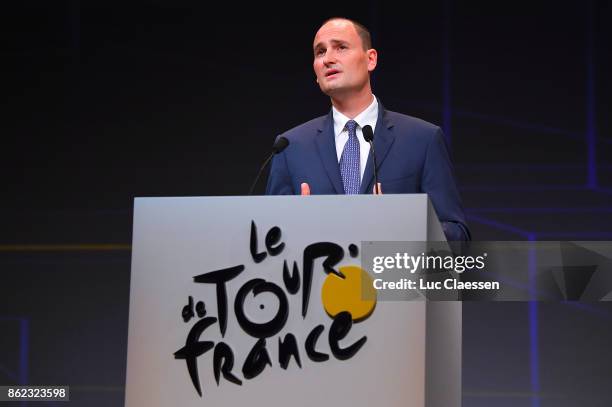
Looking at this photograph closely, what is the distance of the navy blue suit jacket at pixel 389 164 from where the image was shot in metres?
2.58

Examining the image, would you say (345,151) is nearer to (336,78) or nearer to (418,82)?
(336,78)

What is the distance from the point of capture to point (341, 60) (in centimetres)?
271

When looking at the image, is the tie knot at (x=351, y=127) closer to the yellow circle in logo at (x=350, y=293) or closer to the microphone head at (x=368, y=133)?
the microphone head at (x=368, y=133)

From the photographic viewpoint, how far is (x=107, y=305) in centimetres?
394

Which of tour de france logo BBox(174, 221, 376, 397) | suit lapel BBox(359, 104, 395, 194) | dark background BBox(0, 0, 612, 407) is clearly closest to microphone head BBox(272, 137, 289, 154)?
suit lapel BBox(359, 104, 395, 194)

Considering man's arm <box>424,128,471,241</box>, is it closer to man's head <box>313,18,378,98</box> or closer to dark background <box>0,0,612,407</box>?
man's head <box>313,18,378,98</box>

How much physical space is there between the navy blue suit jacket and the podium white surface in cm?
65

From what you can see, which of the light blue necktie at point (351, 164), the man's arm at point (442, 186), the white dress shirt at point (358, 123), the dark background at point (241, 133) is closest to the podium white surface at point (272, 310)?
the man's arm at point (442, 186)

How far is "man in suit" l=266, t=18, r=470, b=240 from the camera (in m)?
2.60

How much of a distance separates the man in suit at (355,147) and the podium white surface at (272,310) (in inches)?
25.8

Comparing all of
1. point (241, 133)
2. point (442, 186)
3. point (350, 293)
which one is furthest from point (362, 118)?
point (241, 133)

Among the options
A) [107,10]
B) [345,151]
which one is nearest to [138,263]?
[345,151]

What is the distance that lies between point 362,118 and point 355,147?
0.36 feet

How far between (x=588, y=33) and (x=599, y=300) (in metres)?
1.04
